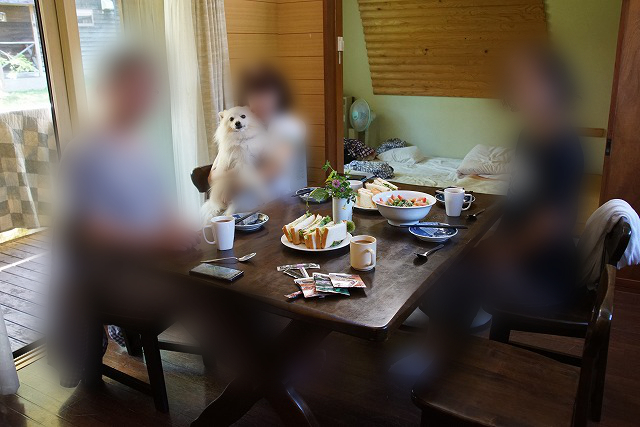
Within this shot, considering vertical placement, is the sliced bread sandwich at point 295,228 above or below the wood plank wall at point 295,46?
below

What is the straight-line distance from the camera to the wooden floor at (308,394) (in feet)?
6.30

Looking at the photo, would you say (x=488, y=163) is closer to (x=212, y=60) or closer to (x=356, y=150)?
(x=356, y=150)

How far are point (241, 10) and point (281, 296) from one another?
223 centimetres

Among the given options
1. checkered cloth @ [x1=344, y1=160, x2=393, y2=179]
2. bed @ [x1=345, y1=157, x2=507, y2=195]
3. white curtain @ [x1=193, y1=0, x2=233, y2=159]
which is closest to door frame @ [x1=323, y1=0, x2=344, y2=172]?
white curtain @ [x1=193, y1=0, x2=233, y2=159]

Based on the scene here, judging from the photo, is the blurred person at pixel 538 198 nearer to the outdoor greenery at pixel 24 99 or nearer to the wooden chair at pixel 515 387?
the wooden chair at pixel 515 387

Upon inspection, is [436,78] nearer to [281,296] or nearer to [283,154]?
[283,154]

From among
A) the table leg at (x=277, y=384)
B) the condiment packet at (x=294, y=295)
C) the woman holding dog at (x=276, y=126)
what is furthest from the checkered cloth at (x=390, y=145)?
the condiment packet at (x=294, y=295)

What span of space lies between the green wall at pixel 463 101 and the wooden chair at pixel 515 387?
2.57 meters

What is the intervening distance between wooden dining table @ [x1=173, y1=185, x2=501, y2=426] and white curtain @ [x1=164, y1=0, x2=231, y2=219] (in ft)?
3.53

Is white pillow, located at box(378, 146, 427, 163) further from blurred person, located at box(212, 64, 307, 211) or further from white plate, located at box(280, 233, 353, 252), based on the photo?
white plate, located at box(280, 233, 353, 252)

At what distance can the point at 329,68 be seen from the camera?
3279 mm

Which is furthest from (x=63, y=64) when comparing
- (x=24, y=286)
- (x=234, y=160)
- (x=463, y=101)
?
(x=463, y=101)

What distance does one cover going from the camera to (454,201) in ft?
6.44

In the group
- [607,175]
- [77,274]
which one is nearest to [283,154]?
[77,274]
